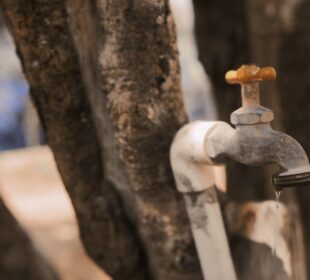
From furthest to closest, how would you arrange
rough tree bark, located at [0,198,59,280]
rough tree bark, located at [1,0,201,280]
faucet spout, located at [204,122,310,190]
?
rough tree bark, located at [0,198,59,280]
rough tree bark, located at [1,0,201,280]
faucet spout, located at [204,122,310,190]

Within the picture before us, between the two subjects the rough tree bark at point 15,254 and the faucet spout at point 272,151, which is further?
the rough tree bark at point 15,254

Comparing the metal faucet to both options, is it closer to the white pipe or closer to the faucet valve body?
the faucet valve body

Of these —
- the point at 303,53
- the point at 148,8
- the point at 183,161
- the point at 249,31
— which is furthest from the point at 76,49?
the point at 303,53

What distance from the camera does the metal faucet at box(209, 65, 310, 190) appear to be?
3.59ft

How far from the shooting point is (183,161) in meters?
1.32

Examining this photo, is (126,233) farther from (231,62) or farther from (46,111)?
(231,62)

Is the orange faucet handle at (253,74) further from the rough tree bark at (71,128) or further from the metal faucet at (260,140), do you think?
the rough tree bark at (71,128)

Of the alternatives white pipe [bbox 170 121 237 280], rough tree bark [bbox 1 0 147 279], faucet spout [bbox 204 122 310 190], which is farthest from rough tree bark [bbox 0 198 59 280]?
faucet spout [bbox 204 122 310 190]

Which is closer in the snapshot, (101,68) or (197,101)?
(101,68)

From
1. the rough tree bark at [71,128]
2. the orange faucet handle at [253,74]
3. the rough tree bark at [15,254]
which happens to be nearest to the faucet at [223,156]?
the orange faucet handle at [253,74]

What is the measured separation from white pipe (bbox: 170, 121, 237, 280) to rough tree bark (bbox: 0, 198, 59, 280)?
0.94 metres

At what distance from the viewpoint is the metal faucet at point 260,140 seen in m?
1.09

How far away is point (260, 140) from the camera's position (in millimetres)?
1129

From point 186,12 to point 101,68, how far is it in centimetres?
480
